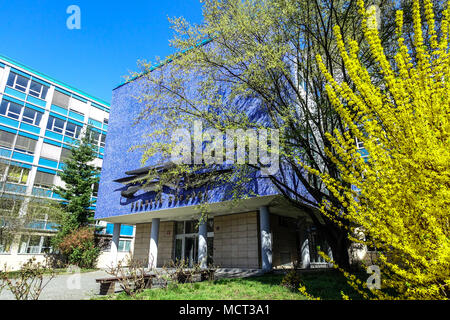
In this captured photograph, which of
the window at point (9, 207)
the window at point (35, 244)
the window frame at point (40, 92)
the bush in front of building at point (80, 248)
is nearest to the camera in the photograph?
the window at point (9, 207)

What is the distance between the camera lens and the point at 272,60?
32.9ft

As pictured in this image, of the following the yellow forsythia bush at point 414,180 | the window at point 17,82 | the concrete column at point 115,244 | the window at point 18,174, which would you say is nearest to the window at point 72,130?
the window at point 17,82

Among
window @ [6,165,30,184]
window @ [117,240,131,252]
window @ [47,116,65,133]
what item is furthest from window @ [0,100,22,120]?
window @ [117,240,131,252]

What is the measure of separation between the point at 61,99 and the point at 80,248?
755 inches

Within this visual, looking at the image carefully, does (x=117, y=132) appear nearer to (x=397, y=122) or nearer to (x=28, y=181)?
(x=28, y=181)

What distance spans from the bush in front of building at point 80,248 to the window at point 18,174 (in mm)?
7163

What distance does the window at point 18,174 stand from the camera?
946 inches

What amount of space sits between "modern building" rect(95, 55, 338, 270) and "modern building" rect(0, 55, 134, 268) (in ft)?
24.3

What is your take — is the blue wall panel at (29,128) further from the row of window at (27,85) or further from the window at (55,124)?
the row of window at (27,85)

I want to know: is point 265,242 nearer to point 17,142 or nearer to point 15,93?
point 17,142

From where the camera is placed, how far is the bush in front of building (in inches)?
906

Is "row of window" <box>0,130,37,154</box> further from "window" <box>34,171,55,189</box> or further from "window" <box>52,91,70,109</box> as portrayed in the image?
"window" <box>52,91,70,109</box>

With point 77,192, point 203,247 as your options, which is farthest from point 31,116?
point 203,247

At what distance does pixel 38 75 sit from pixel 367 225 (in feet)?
124
